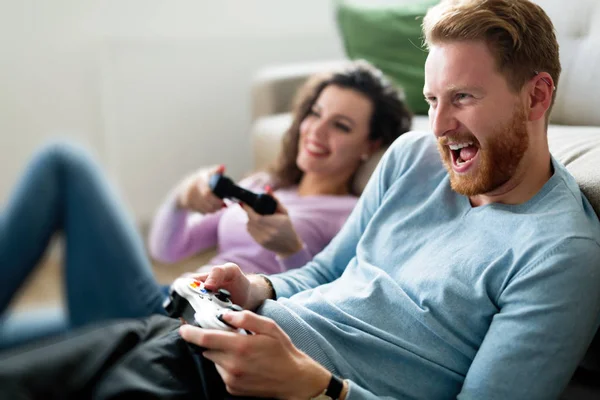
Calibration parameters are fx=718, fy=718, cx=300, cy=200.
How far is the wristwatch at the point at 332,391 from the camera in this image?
2.69 feet

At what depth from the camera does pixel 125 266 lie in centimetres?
116

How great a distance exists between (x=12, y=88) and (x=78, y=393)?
183 cm

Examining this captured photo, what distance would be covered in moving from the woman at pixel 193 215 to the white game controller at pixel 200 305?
0.18 meters

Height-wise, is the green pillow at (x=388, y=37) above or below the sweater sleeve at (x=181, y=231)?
above

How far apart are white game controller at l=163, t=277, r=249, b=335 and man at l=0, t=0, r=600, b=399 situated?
21mm

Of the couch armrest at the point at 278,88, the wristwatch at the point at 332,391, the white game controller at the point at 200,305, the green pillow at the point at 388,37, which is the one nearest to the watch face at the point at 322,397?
the wristwatch at the point at 332,391

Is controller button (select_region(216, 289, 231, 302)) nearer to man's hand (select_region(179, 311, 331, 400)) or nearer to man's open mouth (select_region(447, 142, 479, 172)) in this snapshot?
man's hand (select_region(179, 311, 331, 400))

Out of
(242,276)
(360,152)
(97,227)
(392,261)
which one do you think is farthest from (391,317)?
(360,152)

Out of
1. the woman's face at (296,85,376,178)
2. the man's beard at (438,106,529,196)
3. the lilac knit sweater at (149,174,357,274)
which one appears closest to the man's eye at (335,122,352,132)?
the woman's face at (296,85,376,178)

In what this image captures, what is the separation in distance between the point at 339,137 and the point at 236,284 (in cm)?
61

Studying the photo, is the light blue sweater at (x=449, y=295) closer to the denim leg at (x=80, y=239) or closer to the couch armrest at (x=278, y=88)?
the denim leg at (x=80, y=239)

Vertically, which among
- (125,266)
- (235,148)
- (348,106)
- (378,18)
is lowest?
(235,148)

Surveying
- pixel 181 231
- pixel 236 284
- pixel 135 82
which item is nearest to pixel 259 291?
pixel 236 284

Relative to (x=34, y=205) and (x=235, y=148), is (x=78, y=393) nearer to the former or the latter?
(x=34, y=205)
